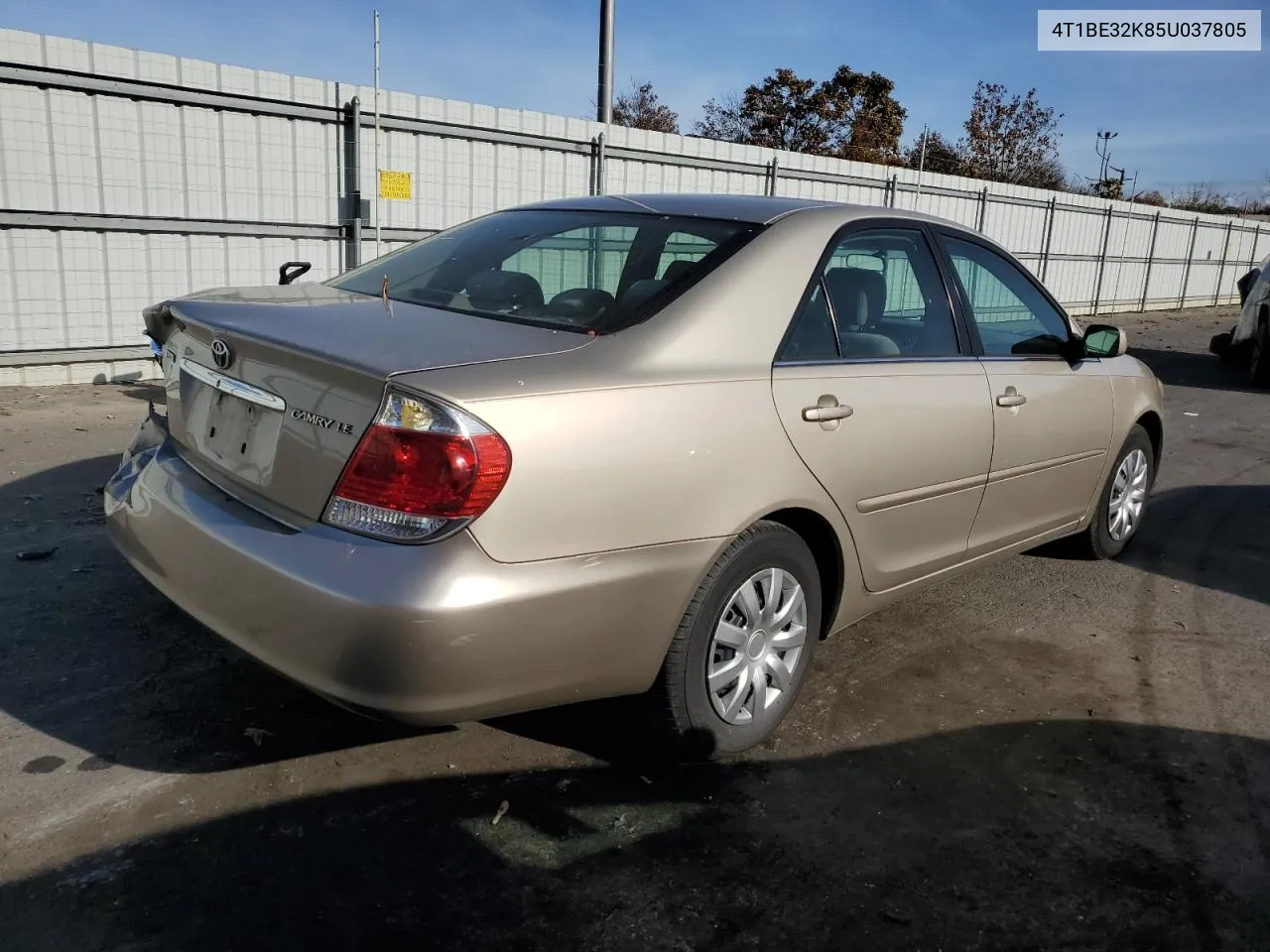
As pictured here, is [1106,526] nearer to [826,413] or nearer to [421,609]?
[826,413]

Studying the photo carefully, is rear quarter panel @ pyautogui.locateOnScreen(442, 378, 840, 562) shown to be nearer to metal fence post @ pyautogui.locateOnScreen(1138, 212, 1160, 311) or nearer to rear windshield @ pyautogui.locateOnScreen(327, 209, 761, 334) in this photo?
rear windshield @ pyautogui.locateOnScreen(327, 209, 761, 334)

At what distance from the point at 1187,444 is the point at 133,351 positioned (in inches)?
346

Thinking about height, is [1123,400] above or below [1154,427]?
above

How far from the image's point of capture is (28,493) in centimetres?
509

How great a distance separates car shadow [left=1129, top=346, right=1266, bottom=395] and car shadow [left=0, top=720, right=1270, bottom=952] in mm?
9641

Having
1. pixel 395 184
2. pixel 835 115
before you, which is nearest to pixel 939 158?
pixel 835 115

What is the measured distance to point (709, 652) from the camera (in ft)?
9.16

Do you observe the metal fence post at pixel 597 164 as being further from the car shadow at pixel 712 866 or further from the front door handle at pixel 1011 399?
the car shadow at pixel 712 866

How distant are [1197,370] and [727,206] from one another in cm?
1262

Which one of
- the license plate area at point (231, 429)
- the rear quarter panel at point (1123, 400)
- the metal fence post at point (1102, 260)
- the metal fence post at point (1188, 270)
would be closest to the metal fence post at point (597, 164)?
the rear quarter panel at point (1123, 400)

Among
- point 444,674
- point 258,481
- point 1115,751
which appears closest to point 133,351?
point 258,481

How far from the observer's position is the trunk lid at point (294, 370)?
235 centimetres

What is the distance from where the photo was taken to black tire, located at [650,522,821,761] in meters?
2.70

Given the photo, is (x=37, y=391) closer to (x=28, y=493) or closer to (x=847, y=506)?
(x=28, y=493)
